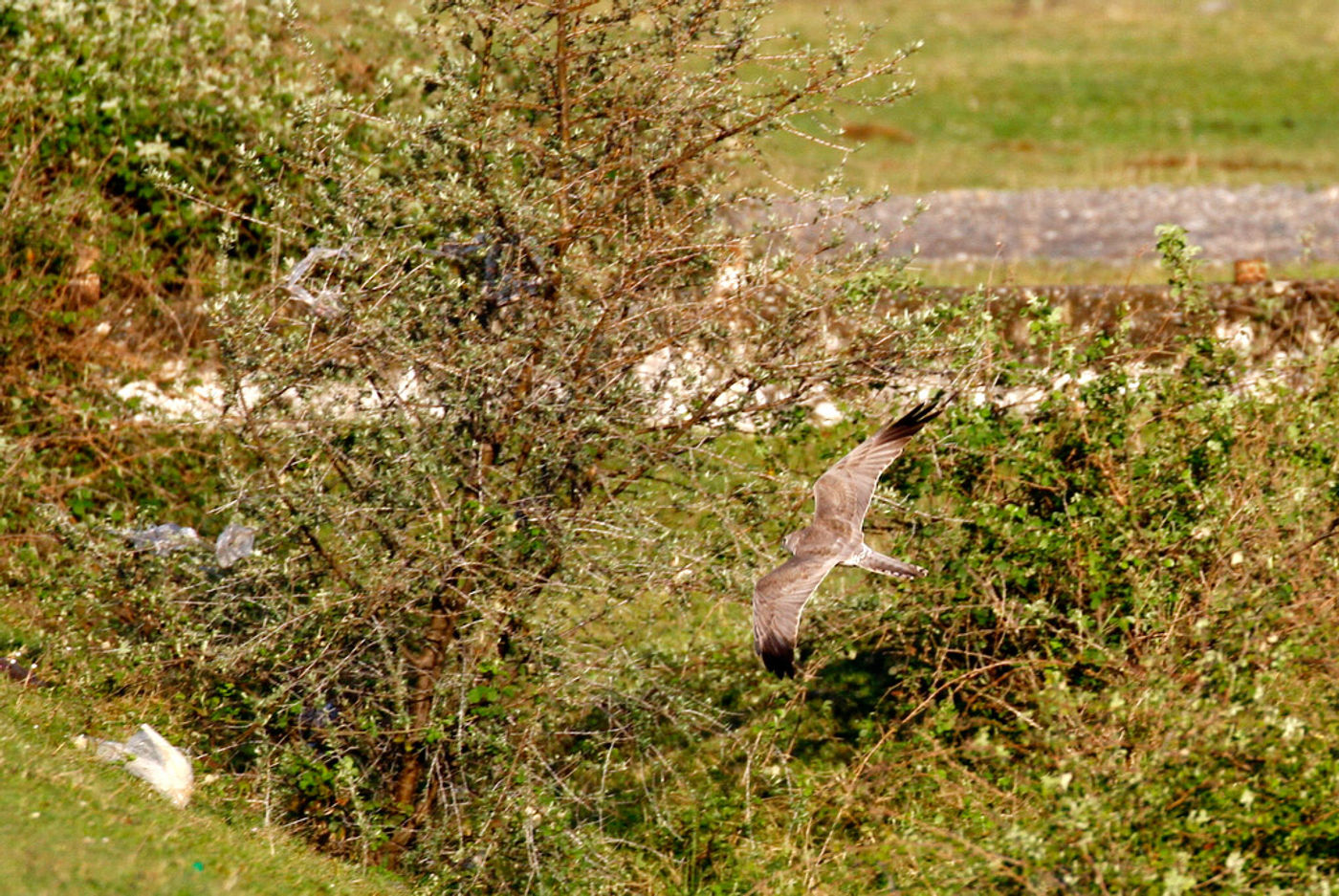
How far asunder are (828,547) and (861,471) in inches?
17.6

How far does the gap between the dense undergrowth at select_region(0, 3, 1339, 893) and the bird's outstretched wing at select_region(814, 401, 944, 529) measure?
304 mm

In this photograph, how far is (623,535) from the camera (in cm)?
772

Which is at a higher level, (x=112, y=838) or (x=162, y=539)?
(x=112, y=838)

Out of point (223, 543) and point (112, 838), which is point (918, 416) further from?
point (112, 838)

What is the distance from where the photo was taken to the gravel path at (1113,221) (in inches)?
673

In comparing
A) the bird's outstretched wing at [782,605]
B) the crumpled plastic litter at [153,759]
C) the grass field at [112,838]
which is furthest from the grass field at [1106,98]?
the grass field at [112,838]

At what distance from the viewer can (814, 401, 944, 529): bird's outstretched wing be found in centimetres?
765

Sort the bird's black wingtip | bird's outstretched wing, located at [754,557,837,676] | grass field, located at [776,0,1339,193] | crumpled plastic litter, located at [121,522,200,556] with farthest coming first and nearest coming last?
grass field, located at [776,0,1339,193], crumpled plastic litter, located at [121,522,200,556], the bird's black wingtip, bird's outstretched wing, located at [754,557,837,676]

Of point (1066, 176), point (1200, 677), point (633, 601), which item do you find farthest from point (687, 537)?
point (1066, 176)

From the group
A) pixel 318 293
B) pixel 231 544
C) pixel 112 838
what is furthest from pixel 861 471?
pixel 112 838

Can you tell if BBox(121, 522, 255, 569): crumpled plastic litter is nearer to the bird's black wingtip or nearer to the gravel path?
the bird's black wingtip

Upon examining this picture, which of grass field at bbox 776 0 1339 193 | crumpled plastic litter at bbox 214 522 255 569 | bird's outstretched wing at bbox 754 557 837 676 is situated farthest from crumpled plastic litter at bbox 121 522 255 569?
grass field at bbox 776 0 1339 193

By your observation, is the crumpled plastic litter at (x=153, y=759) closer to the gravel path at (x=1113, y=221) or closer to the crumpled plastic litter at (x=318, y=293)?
the crumpled plastic litter at (x=318, y=293)

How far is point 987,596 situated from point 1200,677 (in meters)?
1.58
